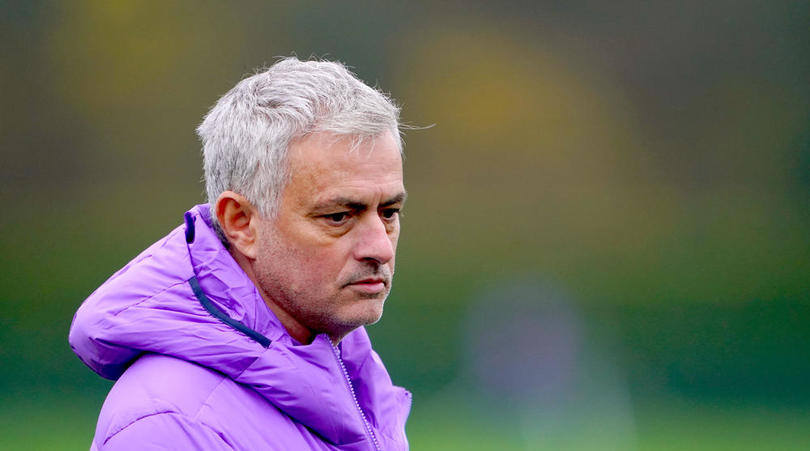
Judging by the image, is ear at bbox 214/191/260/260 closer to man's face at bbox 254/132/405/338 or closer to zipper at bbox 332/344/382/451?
man's face at bbox 254/132/405/338

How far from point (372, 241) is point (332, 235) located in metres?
0.06

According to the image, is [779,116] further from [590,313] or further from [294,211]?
[294,211]

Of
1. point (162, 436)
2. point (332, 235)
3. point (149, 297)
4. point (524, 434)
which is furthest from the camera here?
point (524, 434)

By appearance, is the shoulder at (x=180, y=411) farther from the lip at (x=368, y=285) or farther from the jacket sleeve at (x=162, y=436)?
the lip at (x=368, y=285)

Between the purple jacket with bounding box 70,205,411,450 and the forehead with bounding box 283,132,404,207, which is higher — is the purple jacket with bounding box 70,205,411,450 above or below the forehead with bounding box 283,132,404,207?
below

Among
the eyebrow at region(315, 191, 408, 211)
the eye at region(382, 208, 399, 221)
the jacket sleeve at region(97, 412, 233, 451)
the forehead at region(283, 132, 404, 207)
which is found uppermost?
the forehead at region(283, 132, 404, 207)

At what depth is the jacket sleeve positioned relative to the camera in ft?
3.92

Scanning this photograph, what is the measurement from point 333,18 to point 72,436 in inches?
102

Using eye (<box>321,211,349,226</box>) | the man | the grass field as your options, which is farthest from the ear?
the grass field

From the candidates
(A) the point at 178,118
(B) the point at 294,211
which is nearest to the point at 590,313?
(A) the point at 178,118

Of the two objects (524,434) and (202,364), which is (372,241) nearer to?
(202,364)

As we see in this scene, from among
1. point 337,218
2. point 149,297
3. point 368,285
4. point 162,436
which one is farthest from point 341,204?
point 162,436

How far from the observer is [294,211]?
139 cm

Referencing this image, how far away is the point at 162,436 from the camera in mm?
1199
